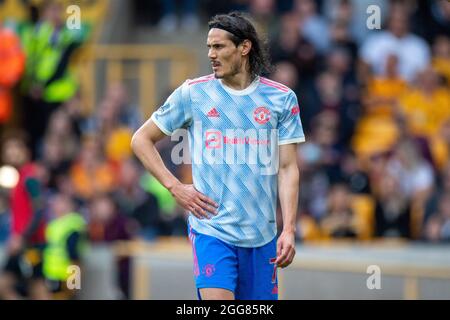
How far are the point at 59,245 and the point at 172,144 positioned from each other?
1727 mm

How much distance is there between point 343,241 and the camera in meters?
13.6

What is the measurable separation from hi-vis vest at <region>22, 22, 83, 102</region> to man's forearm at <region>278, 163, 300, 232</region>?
899 centimetres

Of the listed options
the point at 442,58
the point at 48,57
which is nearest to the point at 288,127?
the point at 442,58

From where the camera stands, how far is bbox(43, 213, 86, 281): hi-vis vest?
46.3 feet

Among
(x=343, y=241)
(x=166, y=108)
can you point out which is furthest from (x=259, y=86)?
(x=343, y=241)

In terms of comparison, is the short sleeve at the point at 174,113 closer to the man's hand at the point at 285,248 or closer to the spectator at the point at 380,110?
the man's hand at the point at 285,248

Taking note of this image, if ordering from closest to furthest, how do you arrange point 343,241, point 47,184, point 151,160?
point 151,160 → point 343,241 → point 47,184

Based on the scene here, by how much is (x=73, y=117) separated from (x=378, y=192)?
4344 millimetres

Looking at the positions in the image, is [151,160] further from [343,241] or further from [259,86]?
[343,241]

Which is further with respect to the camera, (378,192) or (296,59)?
(296,59)

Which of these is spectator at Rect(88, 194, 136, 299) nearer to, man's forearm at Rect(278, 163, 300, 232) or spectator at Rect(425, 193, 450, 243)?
spectator at Rect(425, 193, 450, 243)

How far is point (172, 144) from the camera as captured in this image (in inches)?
576

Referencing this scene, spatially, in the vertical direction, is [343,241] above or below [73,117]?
below

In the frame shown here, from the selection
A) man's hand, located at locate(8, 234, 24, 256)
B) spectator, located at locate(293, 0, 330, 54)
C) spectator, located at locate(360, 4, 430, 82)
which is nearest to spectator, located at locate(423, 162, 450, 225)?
spectator, located at locate(360, 4, 430, 82)
